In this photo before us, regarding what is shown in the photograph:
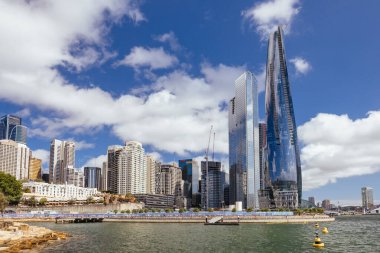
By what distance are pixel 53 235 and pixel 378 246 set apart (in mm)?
86921

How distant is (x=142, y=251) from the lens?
88500mm

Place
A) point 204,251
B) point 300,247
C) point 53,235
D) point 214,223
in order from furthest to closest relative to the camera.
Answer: point 214,223 → point 53,235 → point 300,247 → point 204,251

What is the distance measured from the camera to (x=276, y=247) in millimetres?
93938

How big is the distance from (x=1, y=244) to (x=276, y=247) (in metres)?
61.7

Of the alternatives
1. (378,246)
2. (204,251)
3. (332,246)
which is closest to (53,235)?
(204,251)

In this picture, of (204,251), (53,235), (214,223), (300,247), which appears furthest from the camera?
(214,223)

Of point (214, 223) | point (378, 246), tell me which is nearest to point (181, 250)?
point (378, 246)

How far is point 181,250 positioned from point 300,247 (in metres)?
27.7

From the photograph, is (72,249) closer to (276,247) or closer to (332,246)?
(276,247)

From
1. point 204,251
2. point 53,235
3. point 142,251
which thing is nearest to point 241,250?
point 204,251

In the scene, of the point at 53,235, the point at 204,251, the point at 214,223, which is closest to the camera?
the point at 204,251

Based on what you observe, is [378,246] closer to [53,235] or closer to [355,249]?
[355,249]

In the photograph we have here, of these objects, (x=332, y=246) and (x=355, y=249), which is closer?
(x=355, y=249)

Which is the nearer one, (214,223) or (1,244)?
(1,244)
